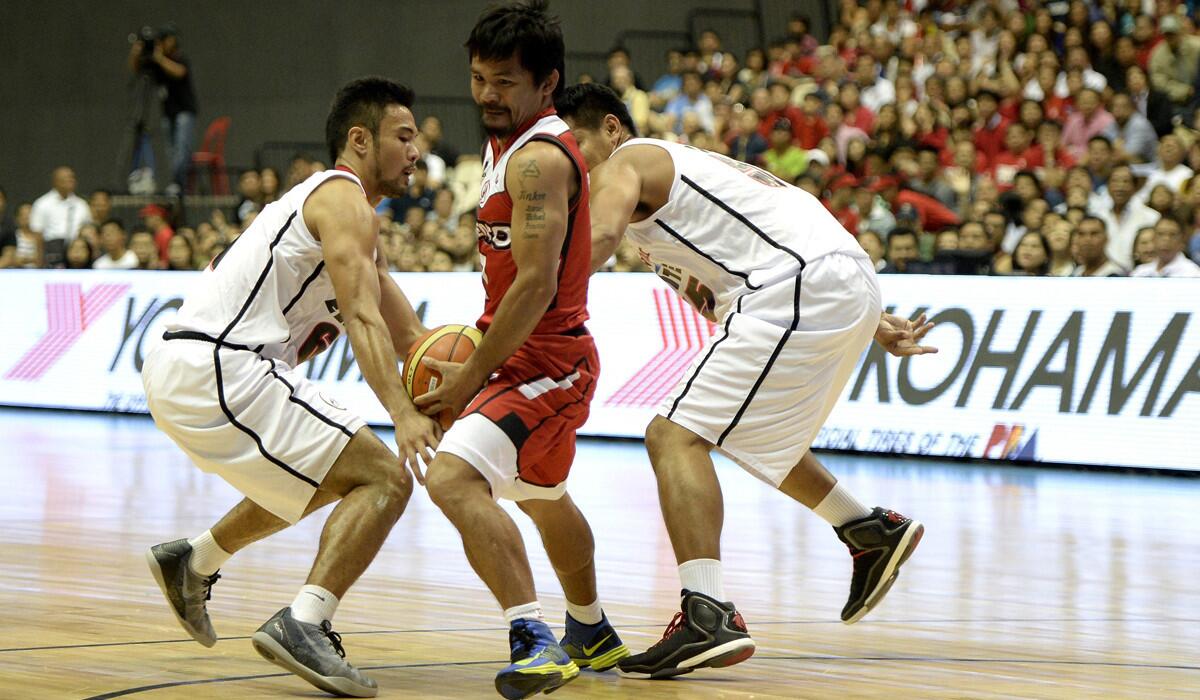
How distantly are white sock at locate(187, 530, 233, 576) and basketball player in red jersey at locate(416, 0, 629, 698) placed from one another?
3.59 feet

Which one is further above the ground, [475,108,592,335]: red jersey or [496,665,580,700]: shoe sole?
[475,108,592,335]: red jersey

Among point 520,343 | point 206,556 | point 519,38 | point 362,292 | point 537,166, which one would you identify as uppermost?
point 519,38

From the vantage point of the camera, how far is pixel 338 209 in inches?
187

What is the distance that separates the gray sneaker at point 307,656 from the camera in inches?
175

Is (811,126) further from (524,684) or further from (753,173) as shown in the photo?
(524,684)

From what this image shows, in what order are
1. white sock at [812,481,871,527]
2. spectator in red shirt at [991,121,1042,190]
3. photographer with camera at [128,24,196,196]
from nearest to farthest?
white sock at [812,481,871,527]
spectator in red shirt at [991,121,1042,190]
photographer with camera at [128,24,196,196]

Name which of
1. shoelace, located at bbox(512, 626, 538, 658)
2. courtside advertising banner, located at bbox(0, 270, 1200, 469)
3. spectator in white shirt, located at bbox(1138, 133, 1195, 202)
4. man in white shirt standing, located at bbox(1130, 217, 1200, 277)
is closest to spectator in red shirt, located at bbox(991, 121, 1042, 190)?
spectator in white shirt, located at bbox(1138, 133, 1195, 202)

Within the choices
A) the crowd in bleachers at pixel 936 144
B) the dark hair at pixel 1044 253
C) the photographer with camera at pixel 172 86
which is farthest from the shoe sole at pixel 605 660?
the photographer with camera at pixel 172 86

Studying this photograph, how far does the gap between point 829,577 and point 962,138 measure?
9.31 meters

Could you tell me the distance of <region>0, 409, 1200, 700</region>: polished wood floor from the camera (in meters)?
4.81

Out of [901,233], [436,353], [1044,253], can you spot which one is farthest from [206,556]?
[1044,253]

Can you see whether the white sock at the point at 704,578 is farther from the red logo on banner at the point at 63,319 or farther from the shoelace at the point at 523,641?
the red logo on banner at the point at 63,319

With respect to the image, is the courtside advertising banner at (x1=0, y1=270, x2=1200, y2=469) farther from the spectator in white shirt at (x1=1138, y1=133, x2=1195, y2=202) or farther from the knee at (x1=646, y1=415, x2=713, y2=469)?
the knee at (x1=646, y1=415, x2=713, y2=469)

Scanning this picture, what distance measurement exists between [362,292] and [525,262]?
483mm
